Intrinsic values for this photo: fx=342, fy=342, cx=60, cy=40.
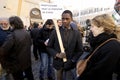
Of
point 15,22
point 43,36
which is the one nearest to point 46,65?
point 43,36

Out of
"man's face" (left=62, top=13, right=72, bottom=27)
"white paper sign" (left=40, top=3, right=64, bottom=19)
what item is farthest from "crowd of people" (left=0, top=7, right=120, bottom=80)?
"white paper sign" (left=40, top=3, right=64, bottom=19)

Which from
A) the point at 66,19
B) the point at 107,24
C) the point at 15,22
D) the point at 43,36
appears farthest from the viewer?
the point at 43,36

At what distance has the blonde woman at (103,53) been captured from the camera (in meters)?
4.06

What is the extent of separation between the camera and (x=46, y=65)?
8.31 meters

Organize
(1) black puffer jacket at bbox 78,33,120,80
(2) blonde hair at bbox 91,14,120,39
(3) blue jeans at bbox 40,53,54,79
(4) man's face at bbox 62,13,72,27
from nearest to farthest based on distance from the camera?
(1) black puffer jacket at bbox 78,33,120,80
(2) blonde hair at bbox 91,14,120,39
(4) man's face at bbox 62,13,72,27
(3) blue jeans at bbox 40,53,54,79

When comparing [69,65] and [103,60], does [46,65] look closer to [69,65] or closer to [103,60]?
[69,65]

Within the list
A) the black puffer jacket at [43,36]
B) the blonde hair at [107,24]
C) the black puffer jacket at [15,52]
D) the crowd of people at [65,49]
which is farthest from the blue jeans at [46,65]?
the blonde hair at [107,24]

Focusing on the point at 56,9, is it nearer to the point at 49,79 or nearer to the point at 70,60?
the point at 70,60

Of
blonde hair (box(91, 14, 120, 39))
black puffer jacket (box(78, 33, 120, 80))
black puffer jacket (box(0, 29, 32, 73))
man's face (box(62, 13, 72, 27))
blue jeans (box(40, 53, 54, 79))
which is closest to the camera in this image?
black puffer jacket (box(78, 33, 120, 80))

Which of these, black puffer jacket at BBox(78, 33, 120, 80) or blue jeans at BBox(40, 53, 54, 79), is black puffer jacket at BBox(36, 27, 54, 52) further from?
black puffer jacket at BBox(78, 33, 120, 80)

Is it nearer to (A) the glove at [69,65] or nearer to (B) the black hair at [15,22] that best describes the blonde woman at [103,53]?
(A) the glove at [69,65]

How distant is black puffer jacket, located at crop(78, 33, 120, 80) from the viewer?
4.05 metres

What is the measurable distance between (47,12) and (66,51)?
102 cm

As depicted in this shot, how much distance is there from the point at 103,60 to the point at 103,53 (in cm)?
8
